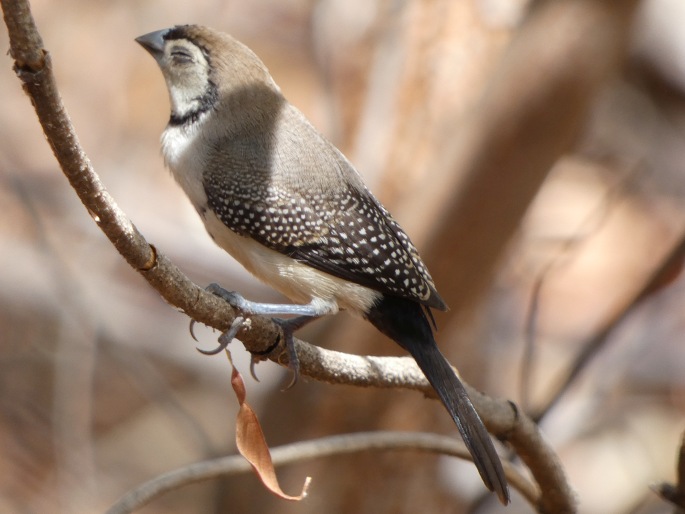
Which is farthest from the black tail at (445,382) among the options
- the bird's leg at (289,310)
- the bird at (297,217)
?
the bird's leg at (289,310)

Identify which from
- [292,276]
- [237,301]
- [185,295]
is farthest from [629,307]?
[185,295]

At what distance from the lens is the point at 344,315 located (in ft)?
16.1

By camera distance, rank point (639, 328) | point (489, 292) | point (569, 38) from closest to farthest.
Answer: point (569, 38)
point (489, 292)
point (639, 328)

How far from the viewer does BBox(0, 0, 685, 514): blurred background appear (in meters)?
5.28

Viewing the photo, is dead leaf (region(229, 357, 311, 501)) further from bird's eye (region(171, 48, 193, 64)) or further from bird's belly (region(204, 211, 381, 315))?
bird's eye (region(171, 48, 193, 64))

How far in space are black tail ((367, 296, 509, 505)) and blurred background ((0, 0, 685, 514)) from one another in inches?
37.1

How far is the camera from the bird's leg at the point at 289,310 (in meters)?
2.53

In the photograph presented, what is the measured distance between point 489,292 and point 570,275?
13.2ft

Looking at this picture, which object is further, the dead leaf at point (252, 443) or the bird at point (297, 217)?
the bird at point (297, 217)

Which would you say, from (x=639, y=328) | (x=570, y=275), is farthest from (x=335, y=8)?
(x=570, y=275)

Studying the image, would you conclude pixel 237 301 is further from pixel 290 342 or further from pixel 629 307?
pixel 629 307

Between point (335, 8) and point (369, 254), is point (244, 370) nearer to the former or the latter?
point (335, 8)

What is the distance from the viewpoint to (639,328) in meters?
6.71

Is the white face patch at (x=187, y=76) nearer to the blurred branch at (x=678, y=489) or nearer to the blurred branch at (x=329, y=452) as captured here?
the blurred branch at (x=329, y=452)
